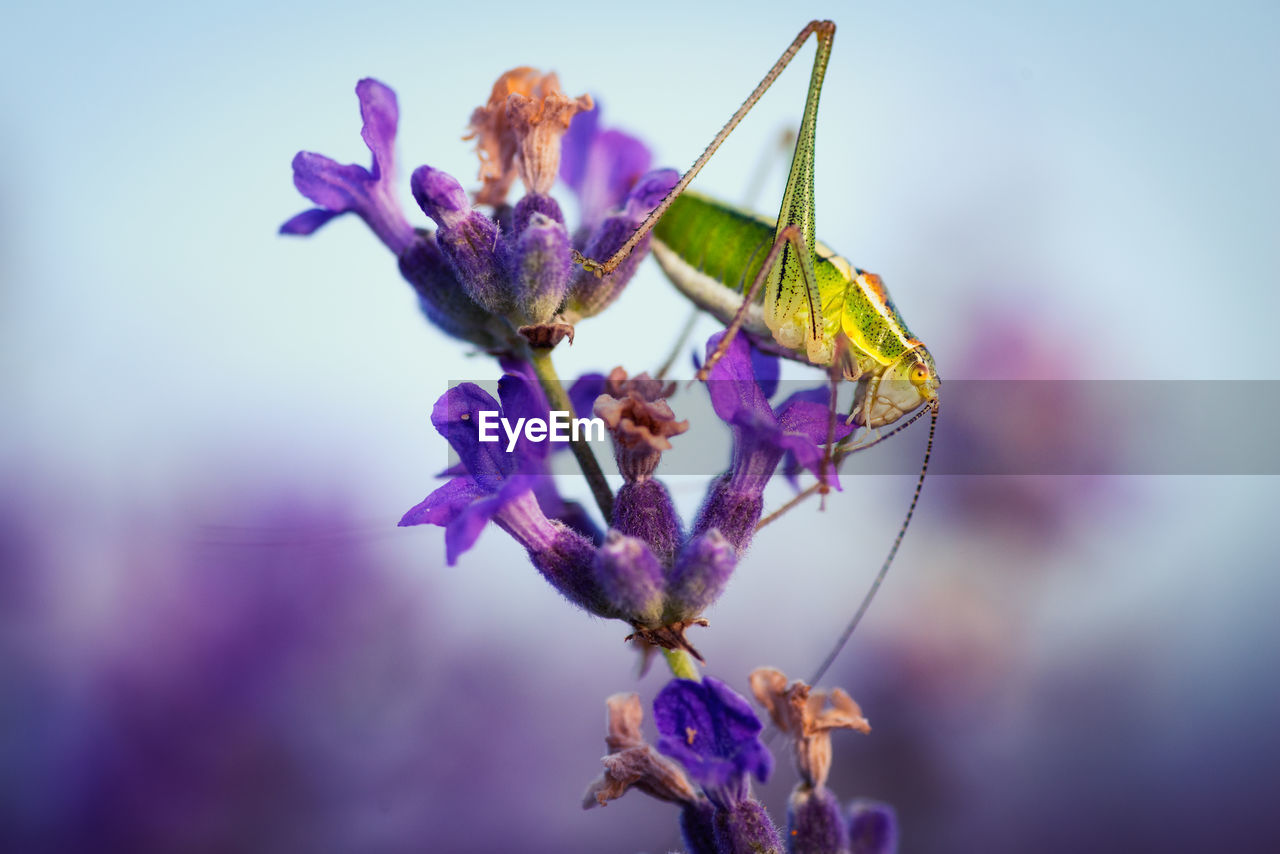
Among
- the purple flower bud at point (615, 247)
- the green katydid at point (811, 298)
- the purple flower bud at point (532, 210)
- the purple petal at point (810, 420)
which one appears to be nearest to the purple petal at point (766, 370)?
the green katydid at point (811, 298)

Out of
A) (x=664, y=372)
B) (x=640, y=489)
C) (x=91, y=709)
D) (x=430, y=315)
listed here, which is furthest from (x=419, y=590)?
(x=640, y=489)

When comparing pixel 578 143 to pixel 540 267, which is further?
pixel 578 143

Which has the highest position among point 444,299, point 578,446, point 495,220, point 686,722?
point 495,220

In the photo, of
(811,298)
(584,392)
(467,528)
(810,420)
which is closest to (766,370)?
(811,298)

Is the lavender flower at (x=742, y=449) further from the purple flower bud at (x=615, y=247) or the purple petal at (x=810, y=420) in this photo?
the purple flower bud at (x=615, y=247)

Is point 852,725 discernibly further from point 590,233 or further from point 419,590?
point 419,590

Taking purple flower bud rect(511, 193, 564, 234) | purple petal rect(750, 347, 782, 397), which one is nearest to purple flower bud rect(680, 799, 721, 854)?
purple petal rect(750, 347, 782, 397)

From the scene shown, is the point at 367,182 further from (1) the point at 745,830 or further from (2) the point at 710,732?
(1) the point at 745,830
